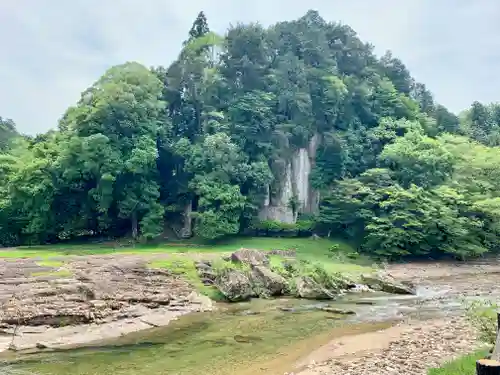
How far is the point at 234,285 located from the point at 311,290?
4706mm

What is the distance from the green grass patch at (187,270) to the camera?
27375mm

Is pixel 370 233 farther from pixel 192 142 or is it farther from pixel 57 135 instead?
pixel 57 135

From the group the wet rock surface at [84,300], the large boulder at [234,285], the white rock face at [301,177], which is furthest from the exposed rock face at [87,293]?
the white rock face at [301,177]

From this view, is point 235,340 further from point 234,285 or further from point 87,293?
point 234,285

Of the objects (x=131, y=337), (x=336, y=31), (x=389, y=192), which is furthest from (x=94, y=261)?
(x=336, y=31)

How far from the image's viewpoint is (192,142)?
5572cm

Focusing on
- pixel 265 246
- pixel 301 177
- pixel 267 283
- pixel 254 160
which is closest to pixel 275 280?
pixel 267 283

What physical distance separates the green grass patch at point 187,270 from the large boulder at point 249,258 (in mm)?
2781

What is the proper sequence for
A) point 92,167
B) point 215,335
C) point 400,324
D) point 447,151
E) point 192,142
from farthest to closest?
1. point 192,142
2. point 447,151
3. point 92,167
4. point 400,324
5. point 215,335

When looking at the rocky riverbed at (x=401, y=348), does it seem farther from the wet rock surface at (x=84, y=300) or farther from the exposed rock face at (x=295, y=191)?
the exposed rock face at (x=295, y=191)

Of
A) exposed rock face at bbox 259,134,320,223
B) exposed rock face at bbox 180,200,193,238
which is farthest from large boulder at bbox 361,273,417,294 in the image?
exposed rock face at bbox 180,200,193,238

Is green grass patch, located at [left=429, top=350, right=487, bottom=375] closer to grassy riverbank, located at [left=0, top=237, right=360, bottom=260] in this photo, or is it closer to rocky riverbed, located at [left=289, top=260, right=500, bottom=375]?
rocky riverbed, located at [left=289, top=260, right=500, bottom=375]

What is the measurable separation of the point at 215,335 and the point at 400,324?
7.76 meters

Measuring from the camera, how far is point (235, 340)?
17.8m
